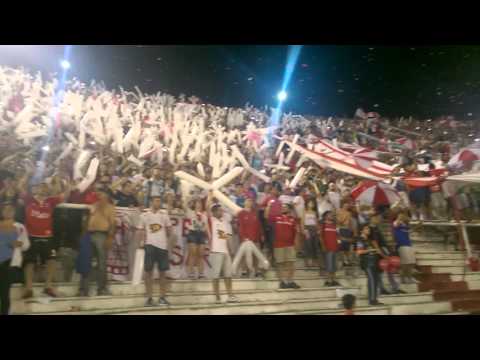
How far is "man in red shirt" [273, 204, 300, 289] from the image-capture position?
4727 millimetres

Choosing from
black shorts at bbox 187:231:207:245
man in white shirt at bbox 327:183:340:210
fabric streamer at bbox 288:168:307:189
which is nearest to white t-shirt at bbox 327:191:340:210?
man in white shirt at bbox 327:183:340:210

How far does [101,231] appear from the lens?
180 inches

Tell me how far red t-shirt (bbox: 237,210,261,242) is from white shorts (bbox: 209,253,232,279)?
237 mm

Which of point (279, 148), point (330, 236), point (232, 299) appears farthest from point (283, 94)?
point (232, 299)

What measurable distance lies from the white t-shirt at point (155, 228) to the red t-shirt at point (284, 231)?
0.98m

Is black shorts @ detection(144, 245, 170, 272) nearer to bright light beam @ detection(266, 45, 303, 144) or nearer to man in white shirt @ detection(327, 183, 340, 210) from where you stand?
bright light beam @ detection(266, 45, 303, 144)

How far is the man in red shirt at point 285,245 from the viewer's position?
4727 millimetres

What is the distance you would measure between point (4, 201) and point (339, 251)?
2918 mm

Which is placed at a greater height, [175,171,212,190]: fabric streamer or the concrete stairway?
[175,171,212,190]: fabric streamer

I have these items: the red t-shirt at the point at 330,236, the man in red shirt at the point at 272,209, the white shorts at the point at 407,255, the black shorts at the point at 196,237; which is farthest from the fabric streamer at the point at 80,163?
the white shorts at the point at 407,255

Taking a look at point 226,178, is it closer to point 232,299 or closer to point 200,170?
point 200,170

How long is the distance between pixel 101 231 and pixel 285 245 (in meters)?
1.62

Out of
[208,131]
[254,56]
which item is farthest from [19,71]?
[254,56]

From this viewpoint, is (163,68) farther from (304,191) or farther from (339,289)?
(339,289)
